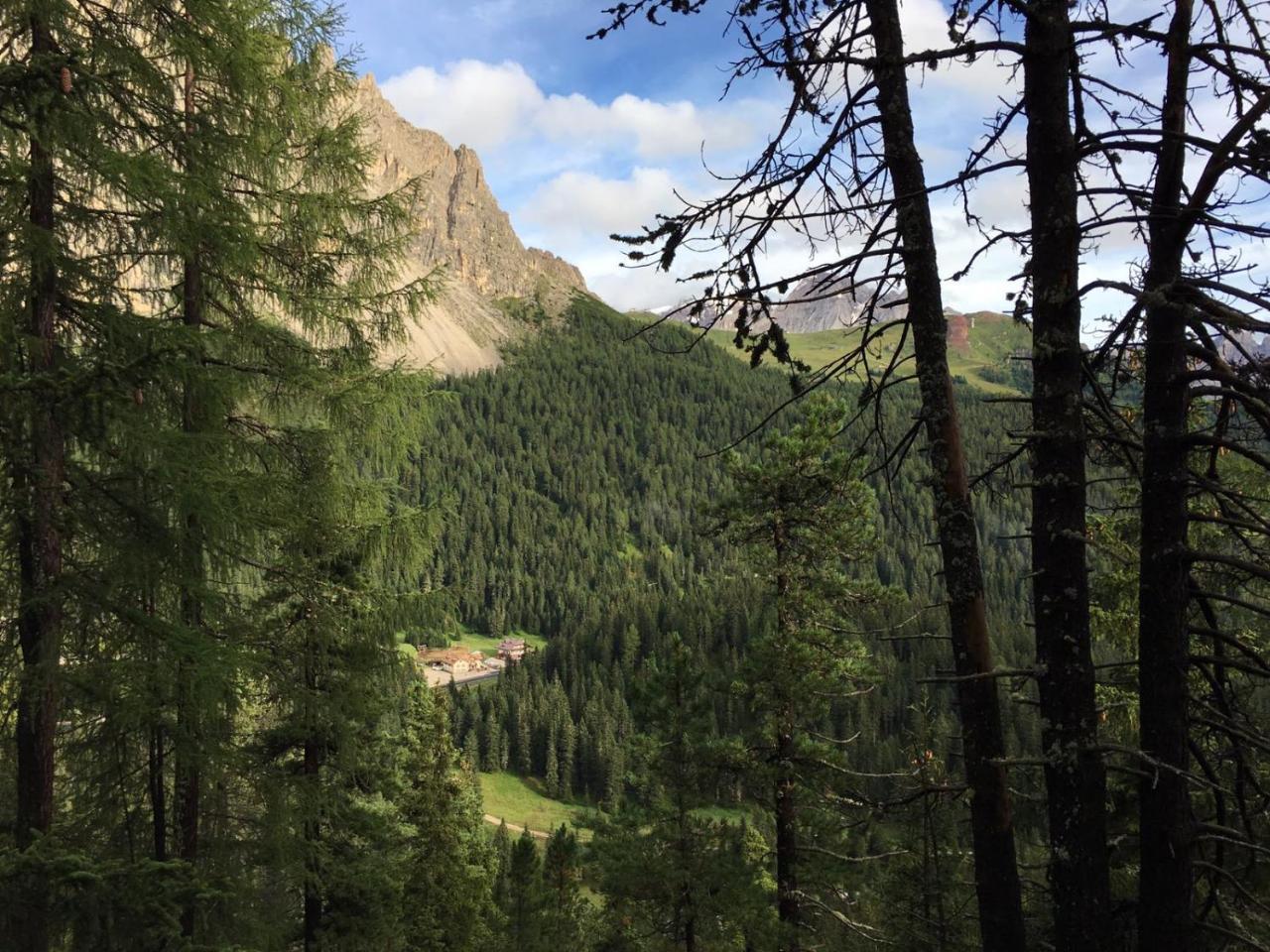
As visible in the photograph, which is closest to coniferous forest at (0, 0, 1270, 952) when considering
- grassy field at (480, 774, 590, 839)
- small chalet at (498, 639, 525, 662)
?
grassy field at (480, 774, 590, 839)

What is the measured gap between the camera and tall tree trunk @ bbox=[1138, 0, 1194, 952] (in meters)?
3.61

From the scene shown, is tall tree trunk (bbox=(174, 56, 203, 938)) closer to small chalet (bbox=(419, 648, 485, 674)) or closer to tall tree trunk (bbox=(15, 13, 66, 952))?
tall tree trunk (bbox=(15, 13, 66, 952))

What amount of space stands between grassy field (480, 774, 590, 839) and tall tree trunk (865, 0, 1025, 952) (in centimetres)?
6266

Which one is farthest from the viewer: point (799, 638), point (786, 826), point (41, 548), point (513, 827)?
point (513, 827)

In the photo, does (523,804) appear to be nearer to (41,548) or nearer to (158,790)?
(158,790)

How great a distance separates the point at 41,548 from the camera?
5289mm

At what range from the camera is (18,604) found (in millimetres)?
5203

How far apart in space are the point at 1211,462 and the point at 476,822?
64.5 feet

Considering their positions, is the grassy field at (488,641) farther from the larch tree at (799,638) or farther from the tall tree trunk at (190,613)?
the tall tree trunk at (190,613)

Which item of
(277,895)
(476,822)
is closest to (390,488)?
(277,895)

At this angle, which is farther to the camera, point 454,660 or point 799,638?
point 454,660

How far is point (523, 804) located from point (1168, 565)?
235 feet

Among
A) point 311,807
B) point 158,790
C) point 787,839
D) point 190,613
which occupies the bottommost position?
point 787,839

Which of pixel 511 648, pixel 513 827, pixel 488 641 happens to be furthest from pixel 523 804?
pixel 488 641
